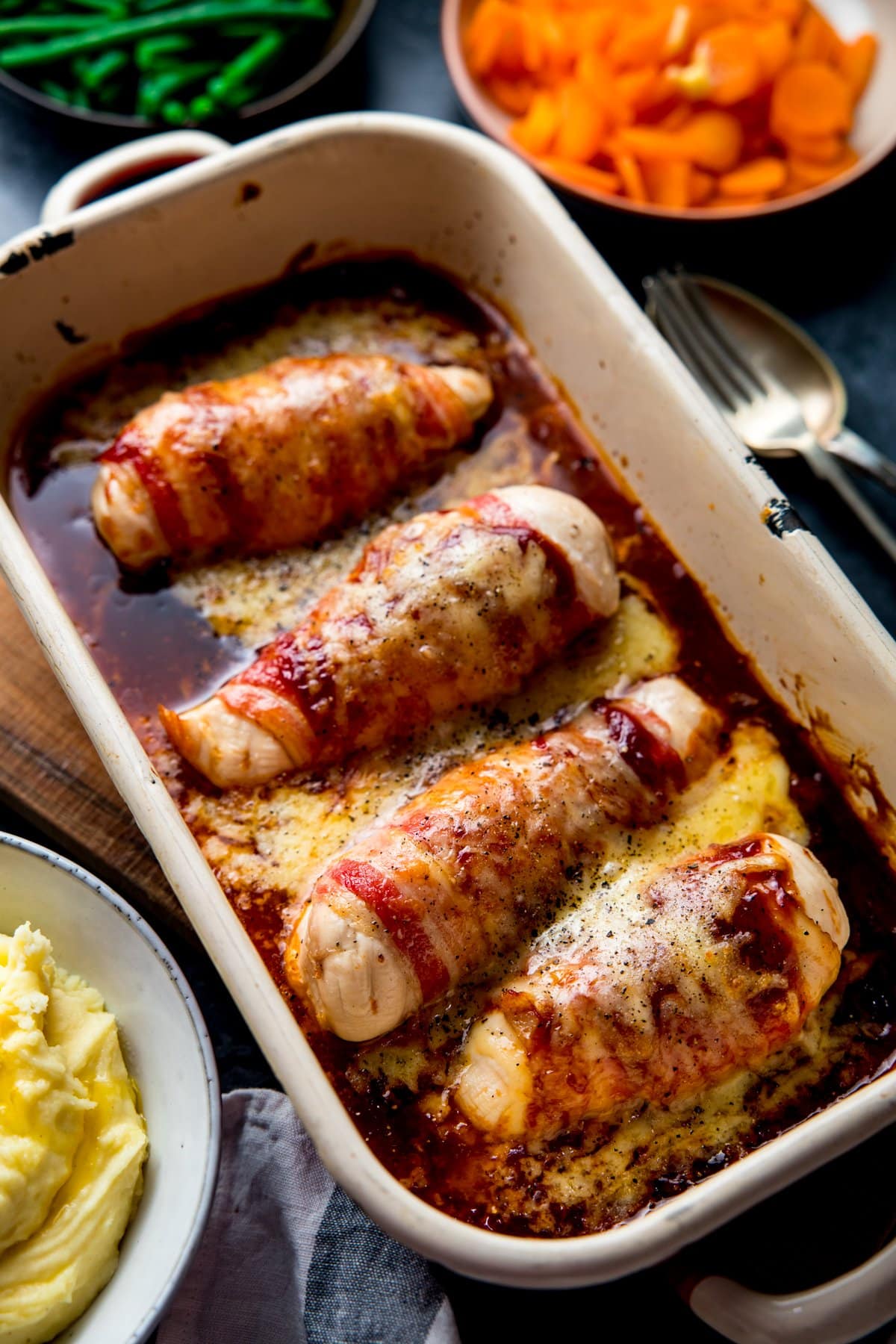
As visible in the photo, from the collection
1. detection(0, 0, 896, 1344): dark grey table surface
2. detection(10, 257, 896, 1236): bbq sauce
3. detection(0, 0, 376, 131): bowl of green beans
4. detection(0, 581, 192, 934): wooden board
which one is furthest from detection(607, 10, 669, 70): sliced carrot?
detection(0, 581, 192, 934): wooden board

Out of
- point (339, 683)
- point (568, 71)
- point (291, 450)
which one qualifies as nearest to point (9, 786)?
point (339, 683)

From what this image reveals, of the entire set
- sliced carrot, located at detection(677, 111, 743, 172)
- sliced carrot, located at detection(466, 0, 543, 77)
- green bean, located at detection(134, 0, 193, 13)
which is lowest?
sliced carrot, located at detection(677, 111, 743, 172)

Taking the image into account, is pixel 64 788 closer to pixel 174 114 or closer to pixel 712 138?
pixel 174 114

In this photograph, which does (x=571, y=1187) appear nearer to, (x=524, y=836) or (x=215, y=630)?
(x=524, y=836)

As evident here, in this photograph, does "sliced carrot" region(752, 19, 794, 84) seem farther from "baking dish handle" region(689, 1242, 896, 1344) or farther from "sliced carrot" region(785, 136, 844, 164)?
"baking dish handle" region(689, 1242, 896, 1344)

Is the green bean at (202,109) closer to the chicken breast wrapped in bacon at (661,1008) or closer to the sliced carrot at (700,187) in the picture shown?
the sliced carrot at (700,187)
